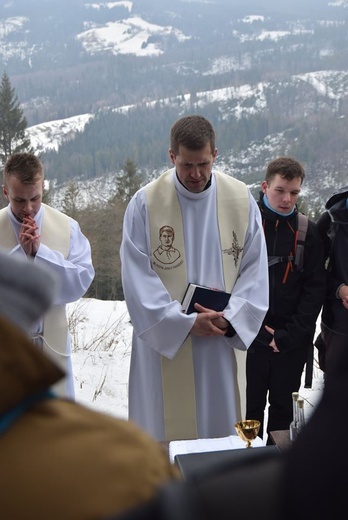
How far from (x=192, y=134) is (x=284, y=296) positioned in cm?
117

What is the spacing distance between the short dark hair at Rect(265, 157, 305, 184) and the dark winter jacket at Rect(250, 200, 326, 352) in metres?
0.21

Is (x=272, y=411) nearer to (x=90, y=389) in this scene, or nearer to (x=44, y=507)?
(x=90, y=389)

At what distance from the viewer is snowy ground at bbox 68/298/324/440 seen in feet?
18.4

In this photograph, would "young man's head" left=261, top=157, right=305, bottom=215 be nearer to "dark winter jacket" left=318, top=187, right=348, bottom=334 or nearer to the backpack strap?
the backpack strap

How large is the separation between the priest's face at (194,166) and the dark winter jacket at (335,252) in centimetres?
86

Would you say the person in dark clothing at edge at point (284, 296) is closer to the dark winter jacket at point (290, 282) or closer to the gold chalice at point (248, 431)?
the dark winter jacket at point (290, 282)

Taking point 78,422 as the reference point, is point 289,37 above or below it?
above

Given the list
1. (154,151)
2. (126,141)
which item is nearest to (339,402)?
(154,151)

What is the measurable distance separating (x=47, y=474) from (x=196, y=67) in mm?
176834

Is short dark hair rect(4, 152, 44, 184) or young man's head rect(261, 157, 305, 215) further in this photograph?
young man's head rect(261, 157, 305, 215)

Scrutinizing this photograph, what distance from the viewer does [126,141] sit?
342 ft

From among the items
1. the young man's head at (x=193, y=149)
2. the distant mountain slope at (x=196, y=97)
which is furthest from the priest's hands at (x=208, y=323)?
the distant mountain slope at (x=196, y=97)

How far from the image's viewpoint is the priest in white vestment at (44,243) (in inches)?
140

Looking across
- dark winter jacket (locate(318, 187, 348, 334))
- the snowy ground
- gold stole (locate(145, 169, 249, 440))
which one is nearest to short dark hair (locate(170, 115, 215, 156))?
gold stole (locate(145, 169, 249, 440))
